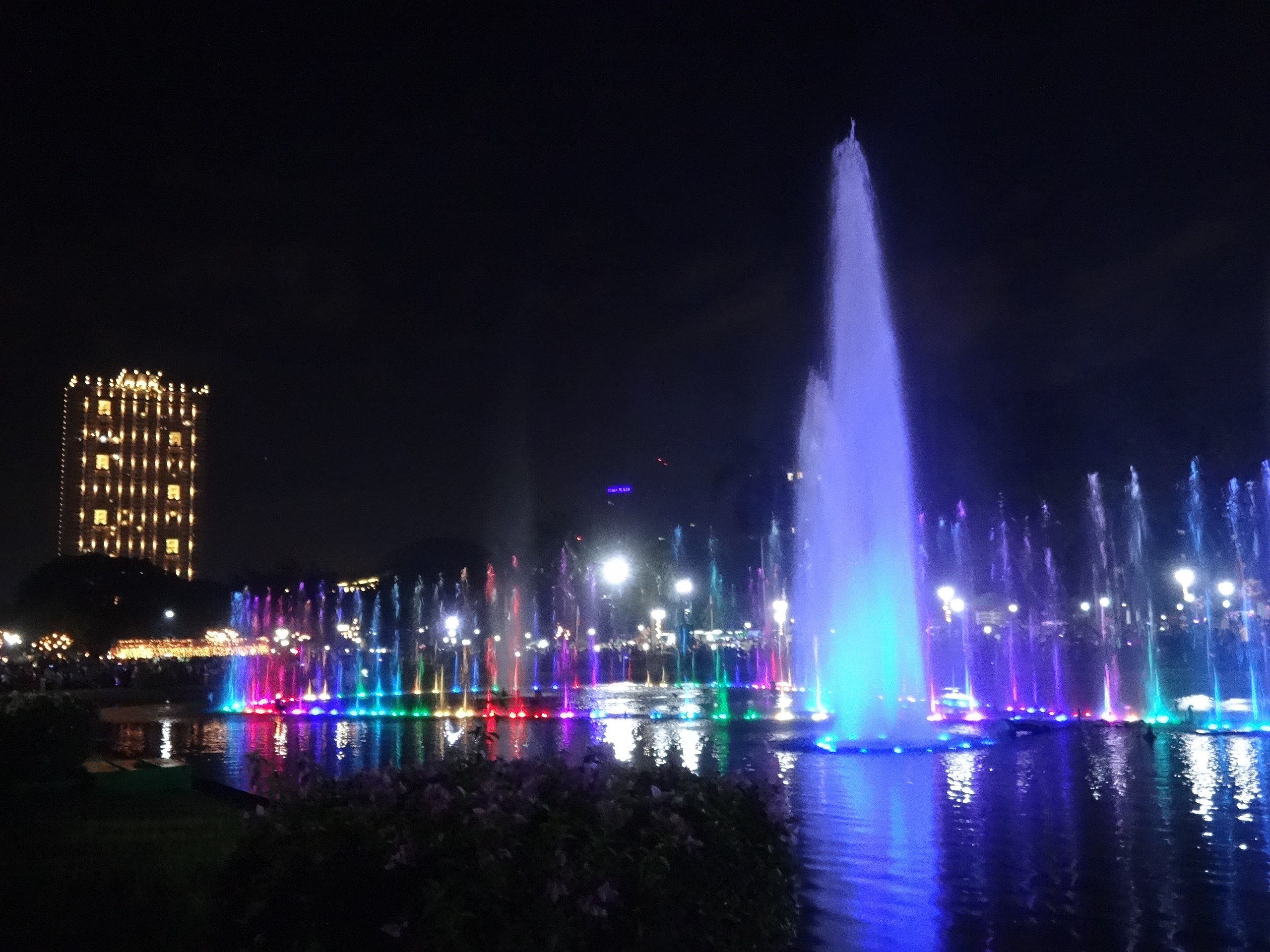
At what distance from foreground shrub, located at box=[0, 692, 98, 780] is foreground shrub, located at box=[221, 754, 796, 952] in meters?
11.1

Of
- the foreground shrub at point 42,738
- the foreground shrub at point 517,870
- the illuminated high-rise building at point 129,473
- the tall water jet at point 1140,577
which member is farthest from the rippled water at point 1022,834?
the illuminated high-rise building at point 129,473

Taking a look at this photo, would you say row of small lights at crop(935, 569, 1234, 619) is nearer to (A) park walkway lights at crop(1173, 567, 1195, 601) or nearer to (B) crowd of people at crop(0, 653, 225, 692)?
(A) park walkway lights at crop(1173, 567, 1195, 601)

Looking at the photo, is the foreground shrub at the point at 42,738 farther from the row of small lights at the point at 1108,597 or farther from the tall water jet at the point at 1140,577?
the row of small lights at the point at 1108,597

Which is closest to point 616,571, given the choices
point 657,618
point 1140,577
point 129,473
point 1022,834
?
point 657,618

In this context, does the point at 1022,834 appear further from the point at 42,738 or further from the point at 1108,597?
the point at 1108,597

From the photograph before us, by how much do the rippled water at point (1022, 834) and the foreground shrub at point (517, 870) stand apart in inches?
77.7

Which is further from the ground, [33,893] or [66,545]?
[66,545]

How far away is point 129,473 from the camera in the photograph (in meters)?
157

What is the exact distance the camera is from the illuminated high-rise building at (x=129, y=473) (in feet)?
505

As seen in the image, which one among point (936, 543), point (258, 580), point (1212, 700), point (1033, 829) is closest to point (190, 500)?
point (258, 580)

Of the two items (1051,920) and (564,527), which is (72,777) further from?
(564,527)

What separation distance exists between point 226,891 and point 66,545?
539 ft

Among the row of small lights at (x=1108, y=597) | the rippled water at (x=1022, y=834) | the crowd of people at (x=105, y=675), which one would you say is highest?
the row of small lights at (x=1108, y=597)

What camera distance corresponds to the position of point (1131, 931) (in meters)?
8.06
